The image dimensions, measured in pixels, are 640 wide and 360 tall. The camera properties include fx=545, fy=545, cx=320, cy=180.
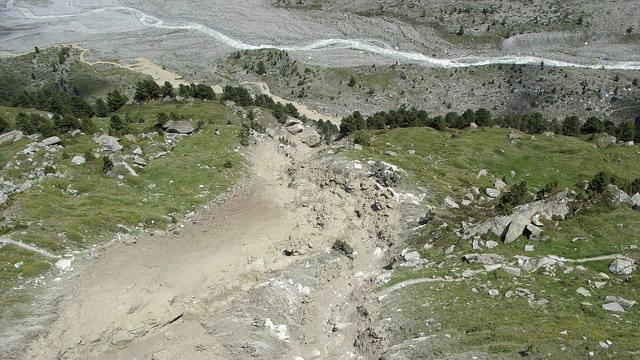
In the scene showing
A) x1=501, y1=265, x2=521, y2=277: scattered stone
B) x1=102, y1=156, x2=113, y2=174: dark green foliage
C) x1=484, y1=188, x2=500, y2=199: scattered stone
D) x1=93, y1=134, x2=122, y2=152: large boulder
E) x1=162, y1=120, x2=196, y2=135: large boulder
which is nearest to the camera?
x1=501, y1=265, x2=521, y2=277: scattered stone

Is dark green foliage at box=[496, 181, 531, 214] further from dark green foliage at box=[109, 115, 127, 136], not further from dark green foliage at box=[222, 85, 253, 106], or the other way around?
dark green foliage at box=[222, 85, 253, 106]

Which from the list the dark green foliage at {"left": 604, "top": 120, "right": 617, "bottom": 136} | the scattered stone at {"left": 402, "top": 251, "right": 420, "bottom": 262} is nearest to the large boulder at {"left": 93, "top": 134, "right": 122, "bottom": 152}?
the scattered stone at {"left": 402, "top": 251, "right": 420, "bottom": 262}

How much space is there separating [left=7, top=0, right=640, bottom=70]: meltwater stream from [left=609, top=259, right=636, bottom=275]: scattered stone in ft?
295

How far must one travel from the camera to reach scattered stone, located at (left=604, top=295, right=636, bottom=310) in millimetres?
38894

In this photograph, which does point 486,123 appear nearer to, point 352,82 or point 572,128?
point 572,128

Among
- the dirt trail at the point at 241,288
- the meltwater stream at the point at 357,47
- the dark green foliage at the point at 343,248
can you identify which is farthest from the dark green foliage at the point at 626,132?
the dark green foliage at the point at 343,248

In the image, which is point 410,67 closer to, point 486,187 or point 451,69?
point 451,69

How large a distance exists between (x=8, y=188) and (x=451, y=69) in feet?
315

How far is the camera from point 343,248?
53000mm

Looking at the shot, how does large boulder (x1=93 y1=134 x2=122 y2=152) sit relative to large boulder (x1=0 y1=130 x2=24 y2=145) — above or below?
above

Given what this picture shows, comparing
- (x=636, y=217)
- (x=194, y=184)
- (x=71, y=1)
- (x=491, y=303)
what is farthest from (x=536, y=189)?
(x=71, y=1)

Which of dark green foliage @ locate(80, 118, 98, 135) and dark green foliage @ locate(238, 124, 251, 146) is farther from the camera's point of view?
dark green foliage @ locate(80, 118, 98, 135)

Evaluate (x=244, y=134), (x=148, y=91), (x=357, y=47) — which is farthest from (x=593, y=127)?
(x=148, y=91)

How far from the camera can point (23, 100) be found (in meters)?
104
